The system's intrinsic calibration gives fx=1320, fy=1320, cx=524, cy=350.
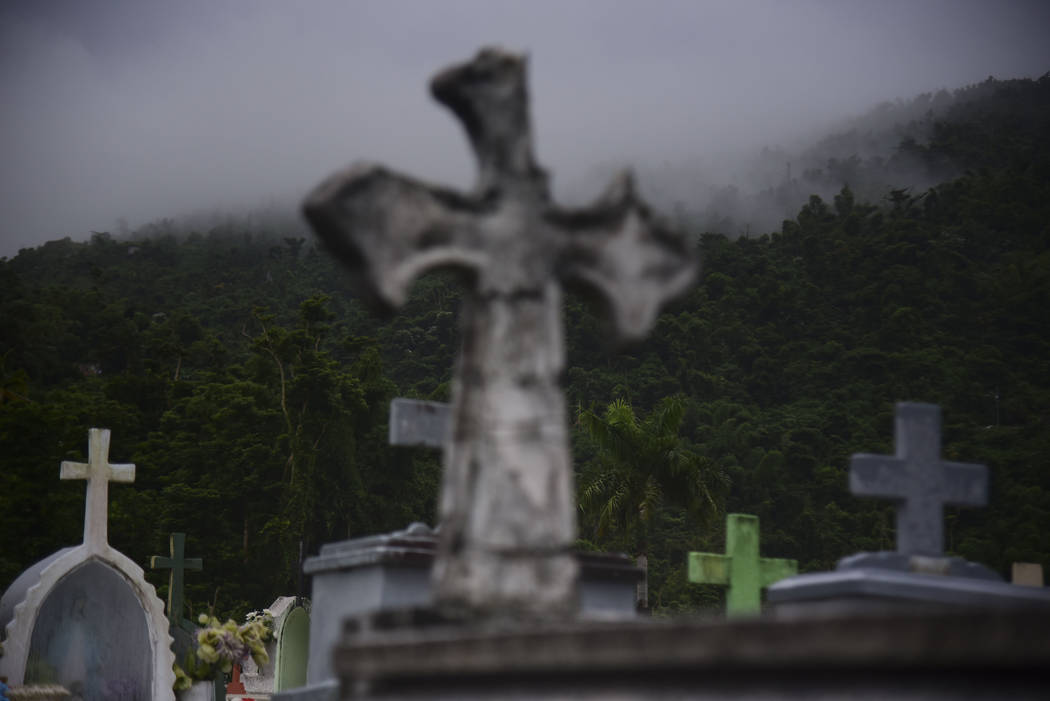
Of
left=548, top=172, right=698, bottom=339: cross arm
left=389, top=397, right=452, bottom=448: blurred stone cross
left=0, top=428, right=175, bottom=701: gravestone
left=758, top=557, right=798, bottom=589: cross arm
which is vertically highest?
left=548, top=172, right=698, bottom=339: cross arm

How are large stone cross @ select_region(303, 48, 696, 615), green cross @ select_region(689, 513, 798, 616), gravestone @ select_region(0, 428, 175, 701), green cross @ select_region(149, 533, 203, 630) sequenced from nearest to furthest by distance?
large stone cross @ select_region(303, 48, 696, 615) → green cross @ select_region(689, 513, 798, 616) → gravestone @ select_region(0, 428, 175, 701) → green cross @ select_region(149, 533, 203, 630)

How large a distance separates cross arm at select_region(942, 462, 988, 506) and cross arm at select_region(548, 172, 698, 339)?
3.38m

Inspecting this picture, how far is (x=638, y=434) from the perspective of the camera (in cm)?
2448

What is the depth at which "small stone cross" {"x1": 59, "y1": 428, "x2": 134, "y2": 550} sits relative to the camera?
1259 centimetres

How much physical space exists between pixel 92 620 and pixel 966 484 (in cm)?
895

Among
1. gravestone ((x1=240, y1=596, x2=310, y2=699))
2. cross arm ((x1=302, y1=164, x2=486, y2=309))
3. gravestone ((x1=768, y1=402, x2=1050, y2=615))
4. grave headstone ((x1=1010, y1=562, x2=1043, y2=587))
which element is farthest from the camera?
gravestone ((x1=240, y1=596, x2=310, y2=699))

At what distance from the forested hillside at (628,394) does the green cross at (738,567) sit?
48.8ft

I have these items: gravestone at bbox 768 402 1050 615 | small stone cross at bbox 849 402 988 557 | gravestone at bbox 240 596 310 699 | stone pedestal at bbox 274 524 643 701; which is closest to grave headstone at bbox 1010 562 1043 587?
gravestone at bbox 768 402 1050 615

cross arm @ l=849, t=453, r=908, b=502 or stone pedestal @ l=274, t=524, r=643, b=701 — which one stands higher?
cross arm @ l=849, t=453, r=908, b=502

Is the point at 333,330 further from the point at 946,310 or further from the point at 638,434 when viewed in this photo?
the point at 638,434

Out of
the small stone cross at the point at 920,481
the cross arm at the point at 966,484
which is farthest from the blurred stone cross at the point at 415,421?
the cross arm at the point at 966,484

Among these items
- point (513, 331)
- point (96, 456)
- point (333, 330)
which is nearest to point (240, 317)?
point (333, 330)

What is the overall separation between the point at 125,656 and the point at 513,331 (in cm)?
1083

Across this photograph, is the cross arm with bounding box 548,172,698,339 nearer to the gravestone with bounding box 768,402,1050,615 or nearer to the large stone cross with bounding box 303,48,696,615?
the large stone cross with bounding box 303,48,696,615
